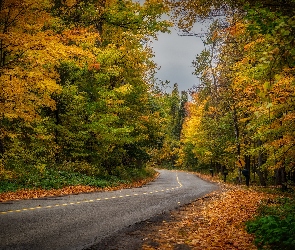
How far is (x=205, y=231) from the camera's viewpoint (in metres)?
7.68

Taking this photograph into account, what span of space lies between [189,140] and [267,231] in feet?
145

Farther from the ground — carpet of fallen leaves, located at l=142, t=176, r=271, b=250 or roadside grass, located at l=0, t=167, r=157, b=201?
roadside grass, located at l=0, t=167, r=157, b=201

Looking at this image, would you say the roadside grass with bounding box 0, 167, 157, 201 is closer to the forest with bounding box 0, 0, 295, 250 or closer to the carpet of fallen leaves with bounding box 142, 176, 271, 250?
the forest with bounding box 0, 0, 295, 250

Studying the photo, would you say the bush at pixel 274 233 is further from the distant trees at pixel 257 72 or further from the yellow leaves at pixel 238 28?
the yellow leaves at pixel 238 28

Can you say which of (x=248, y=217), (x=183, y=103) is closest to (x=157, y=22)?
(x=248, y=217)

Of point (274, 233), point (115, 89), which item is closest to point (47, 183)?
point (115, 89)

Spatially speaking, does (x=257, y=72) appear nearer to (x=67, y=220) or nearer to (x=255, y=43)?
(x=255, y=43)

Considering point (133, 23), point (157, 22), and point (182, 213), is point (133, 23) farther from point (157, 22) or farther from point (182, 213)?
point (182, 213)

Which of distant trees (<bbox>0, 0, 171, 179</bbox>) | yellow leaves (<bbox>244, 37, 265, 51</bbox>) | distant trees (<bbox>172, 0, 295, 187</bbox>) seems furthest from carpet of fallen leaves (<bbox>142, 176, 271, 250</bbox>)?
distant trees (<bbox>0, 0, 171, 179</bbox>)

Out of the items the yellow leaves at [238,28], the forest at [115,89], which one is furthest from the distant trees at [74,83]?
the yellow leaves at [238,28]

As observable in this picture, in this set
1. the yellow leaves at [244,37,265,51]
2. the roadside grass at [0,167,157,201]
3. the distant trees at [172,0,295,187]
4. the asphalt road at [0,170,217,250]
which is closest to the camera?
the distant trees at [172,0,295,187]

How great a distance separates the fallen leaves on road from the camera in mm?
6407

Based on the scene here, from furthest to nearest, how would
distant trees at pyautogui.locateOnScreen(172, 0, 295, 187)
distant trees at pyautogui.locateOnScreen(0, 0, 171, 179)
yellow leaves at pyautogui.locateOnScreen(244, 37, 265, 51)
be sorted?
1. distant trees at pyautogui.locateOnScreen(0, 0, 171, 179)
2. yellow leaves at pyautogui.locateOnScreen(244, 37, 265, 51)
3. distant trees at pyautogui.locateOnScreen(172, 0, 295, 187)

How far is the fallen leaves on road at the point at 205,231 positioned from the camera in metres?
6.41
